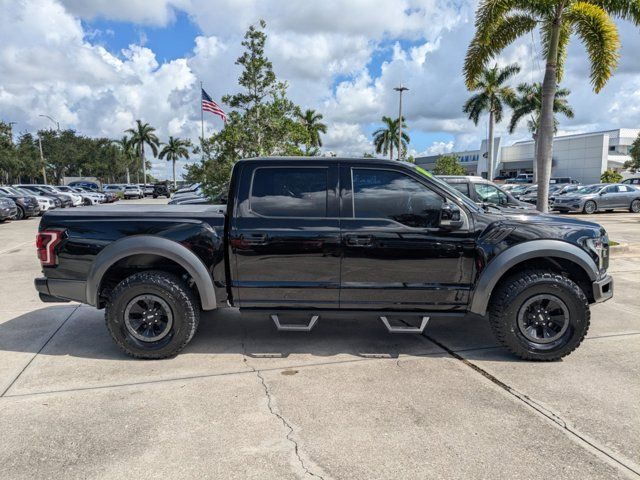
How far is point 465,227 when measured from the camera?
155 inches

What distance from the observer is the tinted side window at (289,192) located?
4.04m

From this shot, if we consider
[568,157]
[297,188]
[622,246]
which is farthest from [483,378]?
[568,157]

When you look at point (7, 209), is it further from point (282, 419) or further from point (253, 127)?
point (282, 419)

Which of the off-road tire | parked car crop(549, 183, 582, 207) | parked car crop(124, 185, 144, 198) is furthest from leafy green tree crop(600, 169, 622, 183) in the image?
parked car crop(124, 185, 144, 198)

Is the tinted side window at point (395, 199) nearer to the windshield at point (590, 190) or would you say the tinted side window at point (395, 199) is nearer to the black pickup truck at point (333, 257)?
the black pickup truck at point (333, 257)

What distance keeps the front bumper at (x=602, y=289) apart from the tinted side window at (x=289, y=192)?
2561mm

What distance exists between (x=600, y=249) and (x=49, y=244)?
5.13 meters

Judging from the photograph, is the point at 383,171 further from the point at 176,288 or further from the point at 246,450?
the point at 246,450

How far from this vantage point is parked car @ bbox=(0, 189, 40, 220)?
19.1 meters

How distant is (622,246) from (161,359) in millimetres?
9703

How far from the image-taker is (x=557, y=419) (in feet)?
10.1

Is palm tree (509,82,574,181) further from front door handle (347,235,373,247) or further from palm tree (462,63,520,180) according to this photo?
front door handle (347,235,373,247)

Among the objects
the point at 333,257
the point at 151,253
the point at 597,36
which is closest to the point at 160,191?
the point at 597,36

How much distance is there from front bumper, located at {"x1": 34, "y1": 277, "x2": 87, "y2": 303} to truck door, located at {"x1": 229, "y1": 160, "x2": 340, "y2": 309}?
56.2 inches
